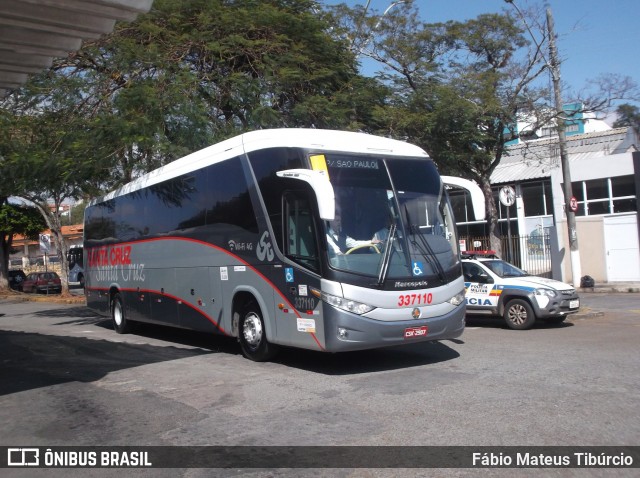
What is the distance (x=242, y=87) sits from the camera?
16.3 meters

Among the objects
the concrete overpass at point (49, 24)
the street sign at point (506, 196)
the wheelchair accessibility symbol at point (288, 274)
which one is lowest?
the wheelchair accessibility symbol at point (288, 274)

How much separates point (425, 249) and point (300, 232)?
188 centimetres

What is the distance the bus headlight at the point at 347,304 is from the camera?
880 cm

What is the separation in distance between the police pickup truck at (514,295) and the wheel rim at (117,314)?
28.5 ft

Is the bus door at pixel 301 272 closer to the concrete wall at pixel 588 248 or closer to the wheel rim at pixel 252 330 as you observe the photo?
the wheel rim at pixel 252 330

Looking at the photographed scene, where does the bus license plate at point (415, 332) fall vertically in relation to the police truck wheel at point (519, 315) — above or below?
above

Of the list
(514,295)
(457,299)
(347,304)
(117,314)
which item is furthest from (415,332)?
(117,314)

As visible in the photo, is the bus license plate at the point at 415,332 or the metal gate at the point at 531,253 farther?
the metal gate at the point at 531,253

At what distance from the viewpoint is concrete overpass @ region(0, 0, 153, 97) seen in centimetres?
745

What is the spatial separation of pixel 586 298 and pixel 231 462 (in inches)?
750

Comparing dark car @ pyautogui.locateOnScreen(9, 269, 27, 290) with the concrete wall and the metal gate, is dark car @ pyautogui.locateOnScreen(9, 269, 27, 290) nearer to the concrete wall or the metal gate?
the metal gate

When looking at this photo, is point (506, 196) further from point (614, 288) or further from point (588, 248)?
point (588, 248)

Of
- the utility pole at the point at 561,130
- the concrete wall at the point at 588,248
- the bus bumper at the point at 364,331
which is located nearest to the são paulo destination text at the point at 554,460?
the bus bumper at the point at 364,331

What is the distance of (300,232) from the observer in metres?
9.35
